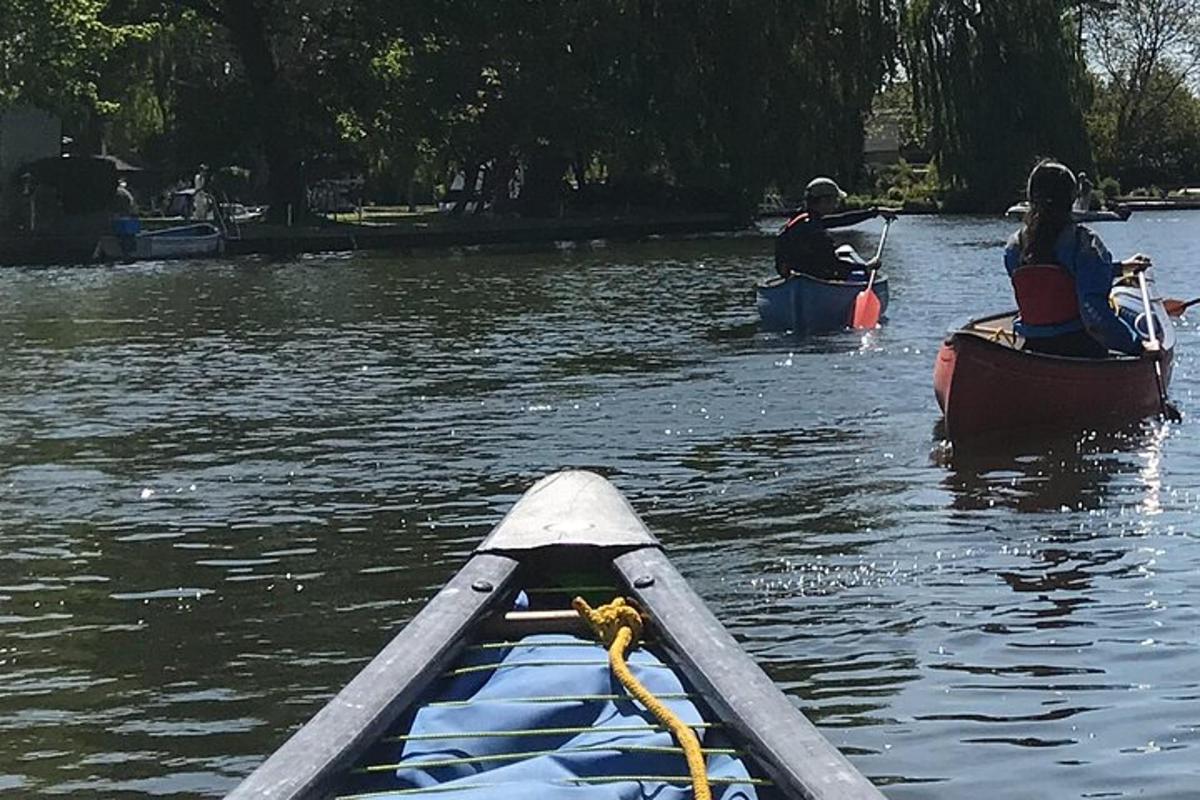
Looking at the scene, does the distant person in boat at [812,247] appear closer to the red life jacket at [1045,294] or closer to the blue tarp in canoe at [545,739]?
the red life jacket at [1045,294]

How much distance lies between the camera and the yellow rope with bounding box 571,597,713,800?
3.95 metres

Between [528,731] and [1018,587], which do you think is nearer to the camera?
[528,731]

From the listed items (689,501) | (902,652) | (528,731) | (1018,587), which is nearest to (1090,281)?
(689,501)

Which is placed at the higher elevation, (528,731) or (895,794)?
(528,731)

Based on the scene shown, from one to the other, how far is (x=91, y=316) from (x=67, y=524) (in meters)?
15.5

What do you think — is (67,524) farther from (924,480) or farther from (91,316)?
(91,316)

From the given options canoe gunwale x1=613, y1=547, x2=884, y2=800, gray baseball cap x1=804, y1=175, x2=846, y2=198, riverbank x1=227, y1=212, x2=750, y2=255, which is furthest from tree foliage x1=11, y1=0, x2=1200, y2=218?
canoe gunwale x1=613, y1=547, x2=884, y2=800

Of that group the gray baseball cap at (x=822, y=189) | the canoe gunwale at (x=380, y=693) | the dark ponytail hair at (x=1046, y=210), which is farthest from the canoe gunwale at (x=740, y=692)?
the gray baseball cap at (x=822, y=189)

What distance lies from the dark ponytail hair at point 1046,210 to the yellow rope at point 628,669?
22.4 ft

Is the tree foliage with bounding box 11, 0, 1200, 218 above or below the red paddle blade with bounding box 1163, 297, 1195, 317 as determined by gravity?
above

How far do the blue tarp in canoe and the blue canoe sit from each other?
14.4 metres

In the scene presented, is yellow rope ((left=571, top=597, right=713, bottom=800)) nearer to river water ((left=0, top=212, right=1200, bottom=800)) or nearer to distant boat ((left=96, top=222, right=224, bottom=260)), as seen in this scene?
river water ((left=0, top=212, right=1200, bottom=800))

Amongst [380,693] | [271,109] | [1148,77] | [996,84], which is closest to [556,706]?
[380,693]

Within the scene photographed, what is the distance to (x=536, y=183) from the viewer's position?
51.3 metres
